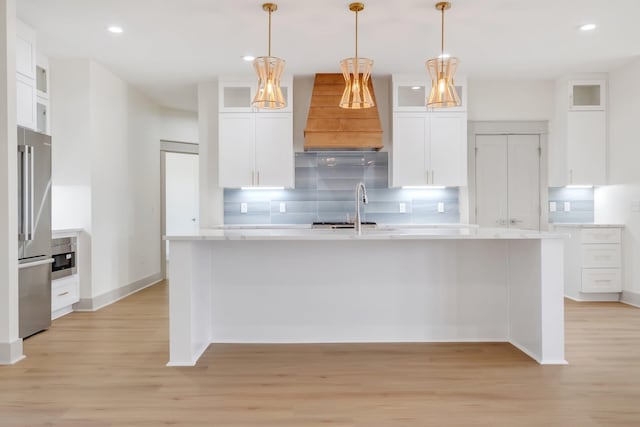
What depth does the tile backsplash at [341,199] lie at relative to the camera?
5.68m

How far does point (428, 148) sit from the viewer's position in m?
5.38

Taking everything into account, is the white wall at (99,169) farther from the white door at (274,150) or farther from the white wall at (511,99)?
the white wall at (511,99)

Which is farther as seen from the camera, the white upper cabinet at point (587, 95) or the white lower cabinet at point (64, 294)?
the white upper cabinet at point (587, 95)

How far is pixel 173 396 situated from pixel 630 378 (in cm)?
271

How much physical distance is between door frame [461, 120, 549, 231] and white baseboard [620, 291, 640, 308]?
3.79 ft

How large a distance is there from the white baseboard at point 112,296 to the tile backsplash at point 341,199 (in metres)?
1.52

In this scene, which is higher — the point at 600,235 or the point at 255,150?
the point at 255,150

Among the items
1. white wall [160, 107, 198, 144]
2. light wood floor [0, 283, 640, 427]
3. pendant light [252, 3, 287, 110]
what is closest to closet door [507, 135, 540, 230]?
light wood floor [0, 283, 640, 427]

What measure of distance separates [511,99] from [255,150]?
3285 millimetres

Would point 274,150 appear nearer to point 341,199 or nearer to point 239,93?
point 239,93

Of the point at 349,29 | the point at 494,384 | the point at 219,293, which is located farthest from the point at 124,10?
the point at 494,384

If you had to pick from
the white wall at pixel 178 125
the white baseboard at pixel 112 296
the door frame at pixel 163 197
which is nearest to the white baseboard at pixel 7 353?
the white baseboard at pixel 112 296

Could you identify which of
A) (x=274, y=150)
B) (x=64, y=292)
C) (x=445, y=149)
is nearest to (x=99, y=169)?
(x=64, y=292)

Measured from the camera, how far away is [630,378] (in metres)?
2.76
